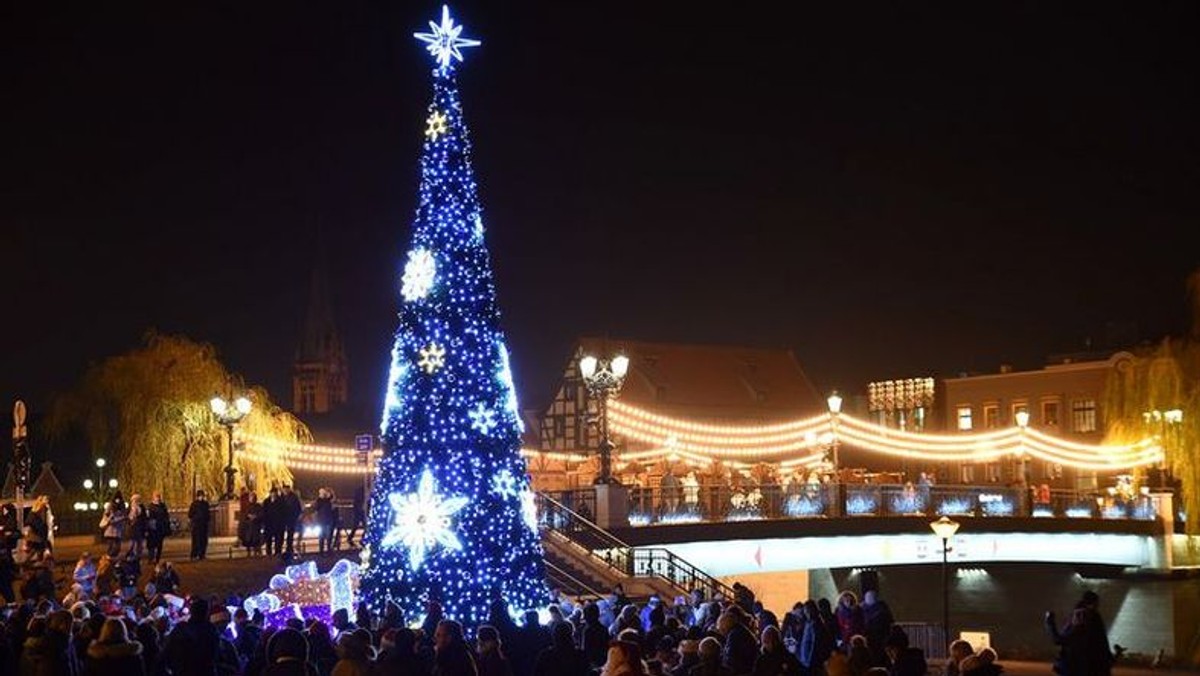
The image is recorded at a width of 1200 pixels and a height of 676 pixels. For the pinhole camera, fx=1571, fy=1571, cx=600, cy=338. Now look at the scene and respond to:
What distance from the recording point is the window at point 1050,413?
3029 inches

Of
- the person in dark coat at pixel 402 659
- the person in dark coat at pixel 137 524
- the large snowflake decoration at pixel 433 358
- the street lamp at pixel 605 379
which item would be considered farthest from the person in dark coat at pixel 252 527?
the person in dark coat at pixel 402 659

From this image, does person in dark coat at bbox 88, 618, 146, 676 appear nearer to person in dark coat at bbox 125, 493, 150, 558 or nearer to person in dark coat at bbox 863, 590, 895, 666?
person in dark coat at bbox 863, 590, 895, 666

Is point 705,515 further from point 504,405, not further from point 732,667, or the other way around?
point 732,667

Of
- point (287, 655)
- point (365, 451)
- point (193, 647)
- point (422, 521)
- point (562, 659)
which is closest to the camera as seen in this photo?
point (287, 655)

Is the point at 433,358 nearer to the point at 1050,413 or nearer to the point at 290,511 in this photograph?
the point at 290,511

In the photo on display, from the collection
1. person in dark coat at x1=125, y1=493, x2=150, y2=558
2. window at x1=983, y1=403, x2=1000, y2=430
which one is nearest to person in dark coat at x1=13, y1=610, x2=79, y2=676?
person in dark coat at x1=125, y1=493, x2=150, y2=558

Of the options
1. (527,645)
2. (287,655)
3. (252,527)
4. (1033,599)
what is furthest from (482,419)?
(1033,599)

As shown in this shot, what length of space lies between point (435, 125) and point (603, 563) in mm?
11968

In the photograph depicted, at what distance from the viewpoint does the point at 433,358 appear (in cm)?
2217

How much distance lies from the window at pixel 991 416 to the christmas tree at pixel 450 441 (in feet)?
200

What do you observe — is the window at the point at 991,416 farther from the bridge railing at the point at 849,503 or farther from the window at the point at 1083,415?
the bridge railing at the point at 849,503

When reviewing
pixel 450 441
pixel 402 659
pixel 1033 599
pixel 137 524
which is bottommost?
pixel 1033 599

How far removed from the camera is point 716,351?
77.3 meters

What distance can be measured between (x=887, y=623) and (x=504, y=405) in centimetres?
675
